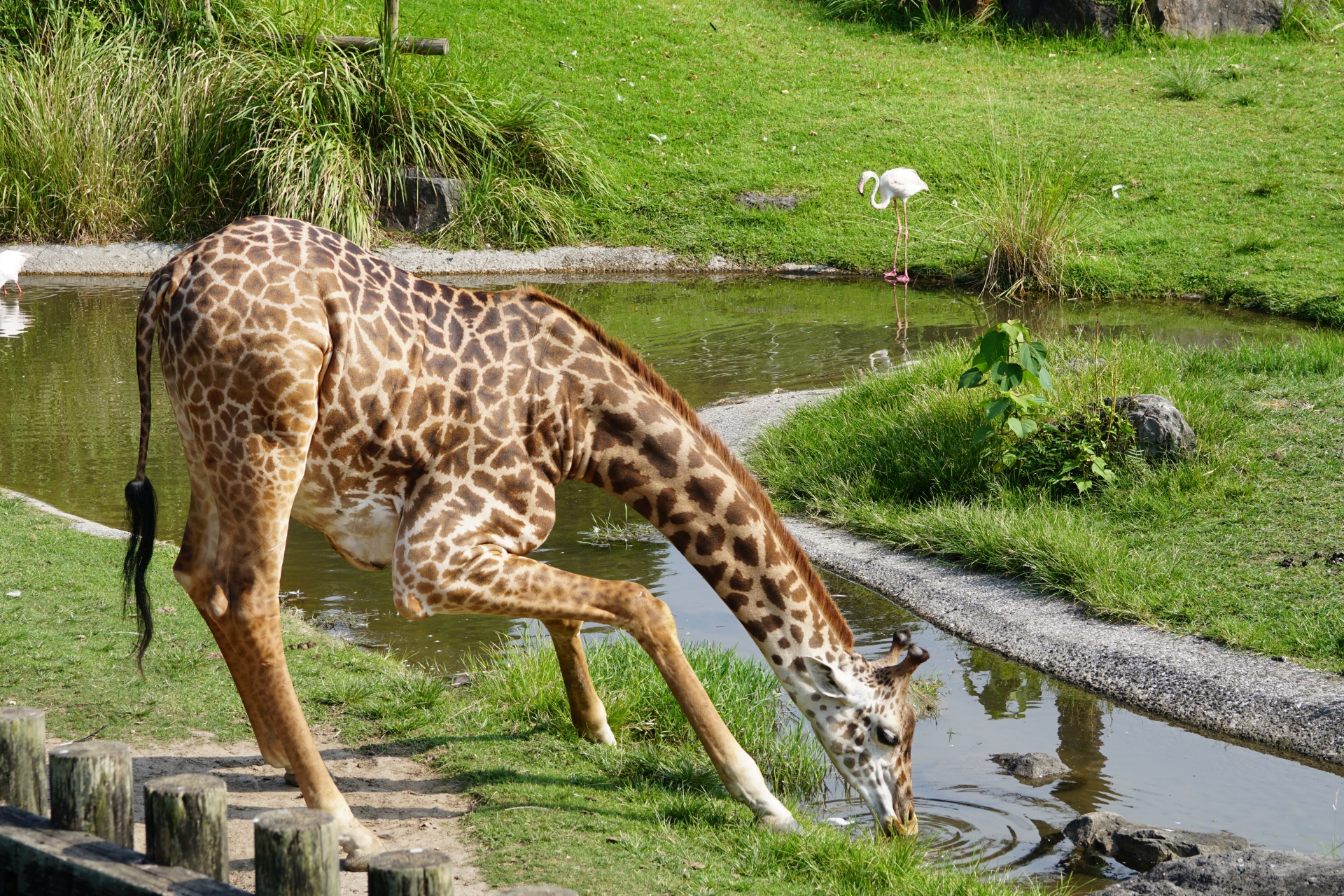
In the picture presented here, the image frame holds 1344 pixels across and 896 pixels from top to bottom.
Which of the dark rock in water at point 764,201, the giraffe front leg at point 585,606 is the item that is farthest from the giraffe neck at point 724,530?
the dark rock in water at point 764,201

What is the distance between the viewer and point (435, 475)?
404 cm

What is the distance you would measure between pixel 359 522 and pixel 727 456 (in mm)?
1227

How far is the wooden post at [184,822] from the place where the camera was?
2555mm

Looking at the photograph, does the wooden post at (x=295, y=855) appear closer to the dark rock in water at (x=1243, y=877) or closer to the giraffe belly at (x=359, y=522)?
the giraffe belly at (x=359, y=522)

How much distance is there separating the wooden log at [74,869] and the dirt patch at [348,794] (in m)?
1.09

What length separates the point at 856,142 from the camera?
18094 mm

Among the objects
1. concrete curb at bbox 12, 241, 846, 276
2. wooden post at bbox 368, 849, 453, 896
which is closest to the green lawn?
concrete curb at bbox 12, 241, 846, 276

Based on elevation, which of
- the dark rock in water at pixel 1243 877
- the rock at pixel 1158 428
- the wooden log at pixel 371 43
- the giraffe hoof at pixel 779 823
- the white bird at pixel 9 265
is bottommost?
the giraffe hoof at pixel 779 823

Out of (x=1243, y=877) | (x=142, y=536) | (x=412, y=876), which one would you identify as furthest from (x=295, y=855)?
(x=1243, y=877)

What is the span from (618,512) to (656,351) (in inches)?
155

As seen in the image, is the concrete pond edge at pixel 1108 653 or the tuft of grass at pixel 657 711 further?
the concrete pond edge at pixel 1108 653

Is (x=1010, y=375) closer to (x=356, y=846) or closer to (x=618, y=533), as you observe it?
(x=618, y=533)

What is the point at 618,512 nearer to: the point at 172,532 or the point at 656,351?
the point at 172,532

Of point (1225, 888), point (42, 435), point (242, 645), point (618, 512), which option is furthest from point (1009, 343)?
point (42, 435)
